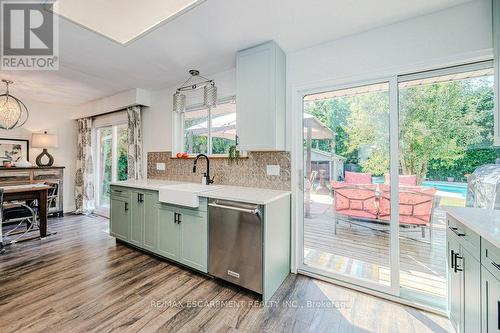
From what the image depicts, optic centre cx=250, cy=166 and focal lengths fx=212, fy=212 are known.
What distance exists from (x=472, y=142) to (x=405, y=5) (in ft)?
4.09

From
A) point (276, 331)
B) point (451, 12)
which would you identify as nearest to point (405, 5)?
point (451, 12)

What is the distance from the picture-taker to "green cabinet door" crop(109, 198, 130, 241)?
9.81 ft

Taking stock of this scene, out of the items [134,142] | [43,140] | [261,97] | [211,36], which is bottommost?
[134,142]

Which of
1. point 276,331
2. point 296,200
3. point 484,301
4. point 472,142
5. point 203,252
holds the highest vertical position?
point 472,142

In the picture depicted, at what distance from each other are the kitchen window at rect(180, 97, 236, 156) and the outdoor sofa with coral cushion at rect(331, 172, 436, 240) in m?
1.53

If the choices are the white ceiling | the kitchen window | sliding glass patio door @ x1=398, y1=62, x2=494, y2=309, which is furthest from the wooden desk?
sliding glass patio door @ x1=398, y1=62, x2=494, y2=309

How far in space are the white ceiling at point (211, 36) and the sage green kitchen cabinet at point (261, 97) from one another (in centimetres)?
13

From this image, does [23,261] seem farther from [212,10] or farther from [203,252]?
[212,10]

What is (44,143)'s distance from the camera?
14.4ft

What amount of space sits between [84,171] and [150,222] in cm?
347

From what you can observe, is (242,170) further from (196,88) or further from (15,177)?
(15,177)

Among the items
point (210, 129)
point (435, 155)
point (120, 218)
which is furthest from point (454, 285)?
point (120, 218)

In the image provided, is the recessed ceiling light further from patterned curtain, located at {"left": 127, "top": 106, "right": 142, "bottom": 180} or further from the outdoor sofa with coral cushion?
the outdoor sofa with coral cushion

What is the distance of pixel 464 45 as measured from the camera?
168cm
